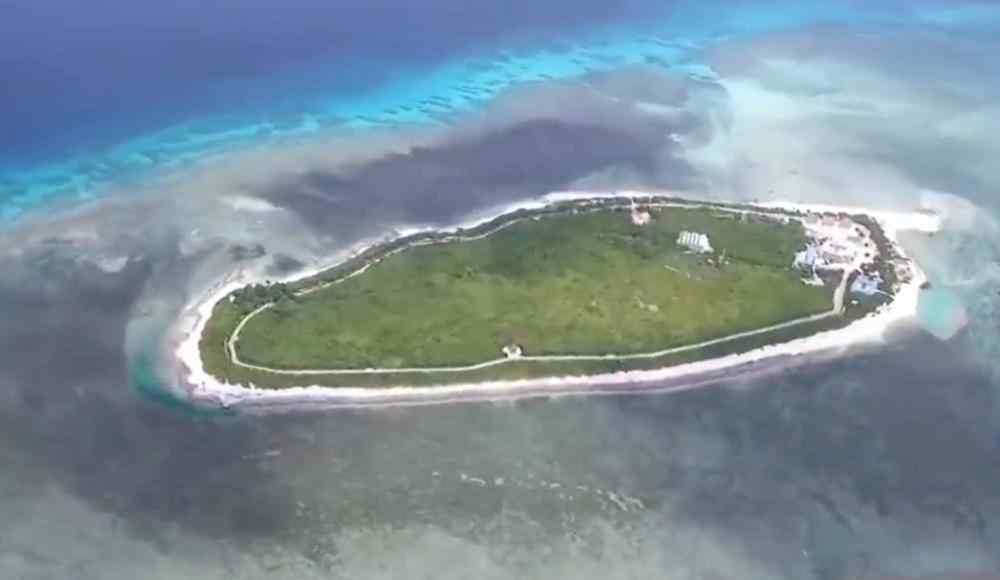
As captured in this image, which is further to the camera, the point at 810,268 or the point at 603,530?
the point at 810,268

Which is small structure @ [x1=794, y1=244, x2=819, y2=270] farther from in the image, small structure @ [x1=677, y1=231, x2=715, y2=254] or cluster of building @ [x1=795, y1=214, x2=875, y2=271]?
small structure @ [x1=677, y1=231, x2=715, y2=254]

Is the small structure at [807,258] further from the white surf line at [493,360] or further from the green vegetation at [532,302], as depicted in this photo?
the white surf line at [493,360]

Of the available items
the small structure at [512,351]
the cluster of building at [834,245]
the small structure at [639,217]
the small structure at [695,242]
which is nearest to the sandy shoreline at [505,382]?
the small structure at [512,351]

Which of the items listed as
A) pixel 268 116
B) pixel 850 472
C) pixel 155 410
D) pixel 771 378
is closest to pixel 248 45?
pixel 268 116

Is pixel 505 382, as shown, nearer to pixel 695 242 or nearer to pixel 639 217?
pixel 695 242

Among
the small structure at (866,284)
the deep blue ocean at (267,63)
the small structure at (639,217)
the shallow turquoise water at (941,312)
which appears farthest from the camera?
the deep blue ocean at (267,63)

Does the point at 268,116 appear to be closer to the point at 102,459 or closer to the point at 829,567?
the point at 102,459
